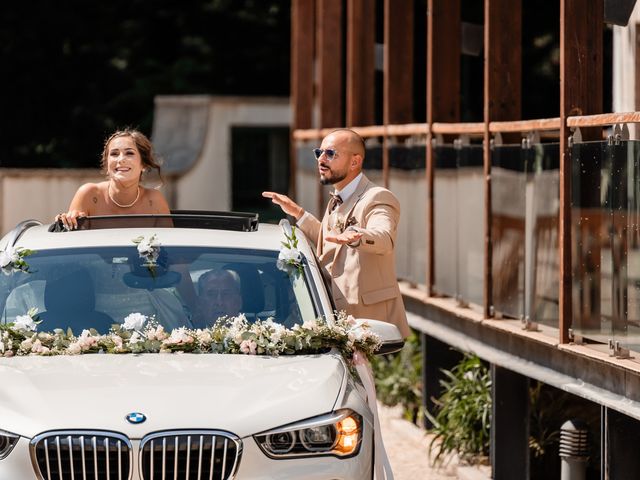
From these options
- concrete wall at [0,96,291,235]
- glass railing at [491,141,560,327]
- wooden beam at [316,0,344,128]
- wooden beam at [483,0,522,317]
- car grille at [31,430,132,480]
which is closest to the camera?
car grille at [31,430,132,480]

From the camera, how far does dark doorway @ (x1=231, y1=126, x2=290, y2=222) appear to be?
1040 inches

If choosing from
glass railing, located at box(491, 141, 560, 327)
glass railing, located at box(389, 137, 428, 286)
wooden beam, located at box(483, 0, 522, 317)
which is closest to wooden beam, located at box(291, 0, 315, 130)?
glass railing, located at box(389, 137, 428, 286)

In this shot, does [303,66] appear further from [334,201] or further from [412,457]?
[334,201]

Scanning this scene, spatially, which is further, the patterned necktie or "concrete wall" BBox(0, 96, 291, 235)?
"concrete wall" BBox(0, 96, 291, 235)

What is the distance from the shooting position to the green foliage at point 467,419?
10469 millimetres

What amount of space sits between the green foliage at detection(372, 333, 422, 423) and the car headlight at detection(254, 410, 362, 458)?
6536 mm

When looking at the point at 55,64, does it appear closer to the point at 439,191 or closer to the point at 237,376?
the point at 439,191

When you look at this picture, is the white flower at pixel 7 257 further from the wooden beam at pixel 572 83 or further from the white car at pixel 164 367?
the wooden beam at pixel 572 83

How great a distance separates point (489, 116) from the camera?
10125mm

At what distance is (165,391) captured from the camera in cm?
594

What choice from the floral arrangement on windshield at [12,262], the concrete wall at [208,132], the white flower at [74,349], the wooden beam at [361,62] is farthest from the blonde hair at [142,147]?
the concrete wall at [208,132]

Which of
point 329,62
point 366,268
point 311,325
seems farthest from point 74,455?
point 329,62

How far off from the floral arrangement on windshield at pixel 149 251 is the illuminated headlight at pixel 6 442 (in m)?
1.65

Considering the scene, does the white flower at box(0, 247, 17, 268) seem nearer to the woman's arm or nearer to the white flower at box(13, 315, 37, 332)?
the white flower at box(13, 315, 37, 332)
